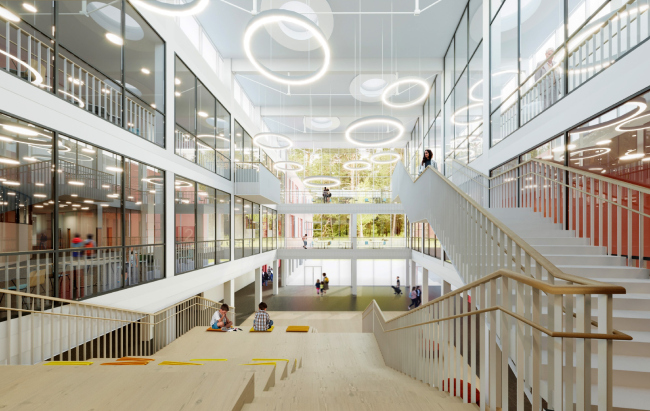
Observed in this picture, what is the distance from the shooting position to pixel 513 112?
9.20 metres

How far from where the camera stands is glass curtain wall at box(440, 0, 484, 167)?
1148 cm

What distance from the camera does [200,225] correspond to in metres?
12.0

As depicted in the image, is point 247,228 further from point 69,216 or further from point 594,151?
point 594,151

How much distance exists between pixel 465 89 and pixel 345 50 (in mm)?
5610

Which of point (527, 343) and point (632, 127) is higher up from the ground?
point (632, 127)

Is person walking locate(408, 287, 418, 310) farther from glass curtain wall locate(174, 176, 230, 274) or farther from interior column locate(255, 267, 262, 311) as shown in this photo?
glass curtain wall locate(174, 176, 230, 274)

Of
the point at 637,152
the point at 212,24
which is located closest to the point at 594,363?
the point at 637,152

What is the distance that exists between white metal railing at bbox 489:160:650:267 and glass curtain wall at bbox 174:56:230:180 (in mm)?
9839

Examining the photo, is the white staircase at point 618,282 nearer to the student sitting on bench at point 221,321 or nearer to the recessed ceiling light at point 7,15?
the student sitting on bench at point 221,321

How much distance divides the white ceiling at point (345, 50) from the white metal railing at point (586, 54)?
240 inches

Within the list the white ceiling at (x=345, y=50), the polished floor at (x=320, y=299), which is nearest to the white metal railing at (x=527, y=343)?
the white ceiling at (x=345, y=50)

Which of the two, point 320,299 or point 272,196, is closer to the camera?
point 272,196

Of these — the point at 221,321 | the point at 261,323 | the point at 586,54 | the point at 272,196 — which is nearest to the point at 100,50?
the point at 272,196

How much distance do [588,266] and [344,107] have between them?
18.8 m
